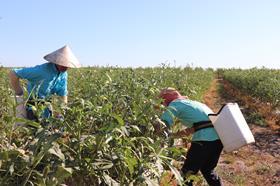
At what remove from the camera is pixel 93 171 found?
3.11 metres

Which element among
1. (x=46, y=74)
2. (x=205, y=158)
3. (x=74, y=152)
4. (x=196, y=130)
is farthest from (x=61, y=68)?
(x=74, y=152)

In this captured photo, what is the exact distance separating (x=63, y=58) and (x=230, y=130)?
6.58 ft

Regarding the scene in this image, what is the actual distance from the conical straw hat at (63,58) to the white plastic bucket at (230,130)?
1719mm

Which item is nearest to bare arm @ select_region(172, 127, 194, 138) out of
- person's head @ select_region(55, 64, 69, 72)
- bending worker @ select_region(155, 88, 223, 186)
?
bending worker @ select_region(155, 88, 223, 186)

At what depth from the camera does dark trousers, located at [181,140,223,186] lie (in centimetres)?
519

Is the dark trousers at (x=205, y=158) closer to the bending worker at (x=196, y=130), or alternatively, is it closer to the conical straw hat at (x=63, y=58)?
the bending worker at (x=196, y=130)

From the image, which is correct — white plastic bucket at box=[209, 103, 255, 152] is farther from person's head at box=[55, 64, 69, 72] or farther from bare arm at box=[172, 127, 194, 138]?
person's head at box=[55, 64, 69, 72]

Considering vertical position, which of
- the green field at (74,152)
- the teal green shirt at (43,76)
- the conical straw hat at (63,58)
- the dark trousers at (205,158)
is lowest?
the dark trousers at (205,158)

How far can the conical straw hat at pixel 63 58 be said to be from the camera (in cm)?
513

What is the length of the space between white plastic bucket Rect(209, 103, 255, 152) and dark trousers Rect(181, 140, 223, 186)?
8.5 inches

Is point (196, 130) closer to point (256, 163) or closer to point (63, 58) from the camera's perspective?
point (63, 58)

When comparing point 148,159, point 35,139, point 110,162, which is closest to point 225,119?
point 148,159

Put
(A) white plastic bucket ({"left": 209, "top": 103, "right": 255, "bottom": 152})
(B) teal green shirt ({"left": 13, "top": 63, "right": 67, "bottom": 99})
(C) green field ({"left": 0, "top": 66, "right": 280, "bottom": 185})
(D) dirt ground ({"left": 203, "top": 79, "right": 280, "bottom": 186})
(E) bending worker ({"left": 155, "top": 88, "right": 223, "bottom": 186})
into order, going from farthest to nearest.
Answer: (D) dirt ground ({"left": 203, "top": 79, "right": 280, "bottom": 186})
(B) teal green shirt ({"left": 13, "top": 63, "right": 67, "bottom": 99})
(E) bending worker ({"left": 155, "top": 88, "right": 223, "bottom": 186})
(A) white plastic bucket ({"left": 209, "top": 103, "right": 255, "bottom": 152})
(C) green field ({"left": 0, "top": 66, "right": 280, "bottom": 185})

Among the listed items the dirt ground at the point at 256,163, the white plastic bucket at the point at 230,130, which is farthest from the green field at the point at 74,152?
the dirt ground at the point at 256,163
